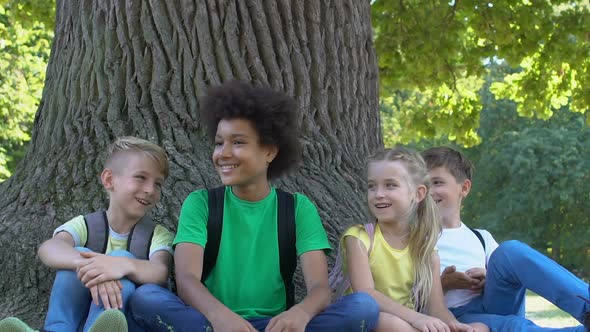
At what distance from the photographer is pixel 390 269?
13.7 ft

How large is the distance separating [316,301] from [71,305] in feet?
3.76

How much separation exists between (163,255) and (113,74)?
169 cm

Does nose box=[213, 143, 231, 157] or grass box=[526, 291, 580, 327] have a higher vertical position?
nose box=[213, 143, 231, 157]

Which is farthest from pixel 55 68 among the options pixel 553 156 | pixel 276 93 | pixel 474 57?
pixel 553 156

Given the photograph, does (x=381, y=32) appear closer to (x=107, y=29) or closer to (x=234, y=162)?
(x=107, y=29)

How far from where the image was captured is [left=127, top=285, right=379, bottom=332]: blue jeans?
366cm

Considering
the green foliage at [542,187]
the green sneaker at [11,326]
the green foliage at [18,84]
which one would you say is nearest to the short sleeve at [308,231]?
the green sneaker at [11,326]

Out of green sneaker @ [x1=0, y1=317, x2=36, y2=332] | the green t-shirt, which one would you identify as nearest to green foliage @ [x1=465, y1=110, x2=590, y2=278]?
the green t-shirt

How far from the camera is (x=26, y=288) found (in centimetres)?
468

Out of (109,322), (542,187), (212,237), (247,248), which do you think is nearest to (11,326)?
(109,322)

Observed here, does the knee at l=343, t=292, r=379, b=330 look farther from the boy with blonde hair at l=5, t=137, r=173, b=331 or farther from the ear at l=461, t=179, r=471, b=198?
the ear at l=461, t=179, r=471, b=198

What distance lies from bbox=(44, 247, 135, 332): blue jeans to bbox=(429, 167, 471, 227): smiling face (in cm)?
187

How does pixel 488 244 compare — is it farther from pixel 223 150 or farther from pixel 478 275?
pixel 223 150

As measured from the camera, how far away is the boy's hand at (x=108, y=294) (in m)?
3.71
